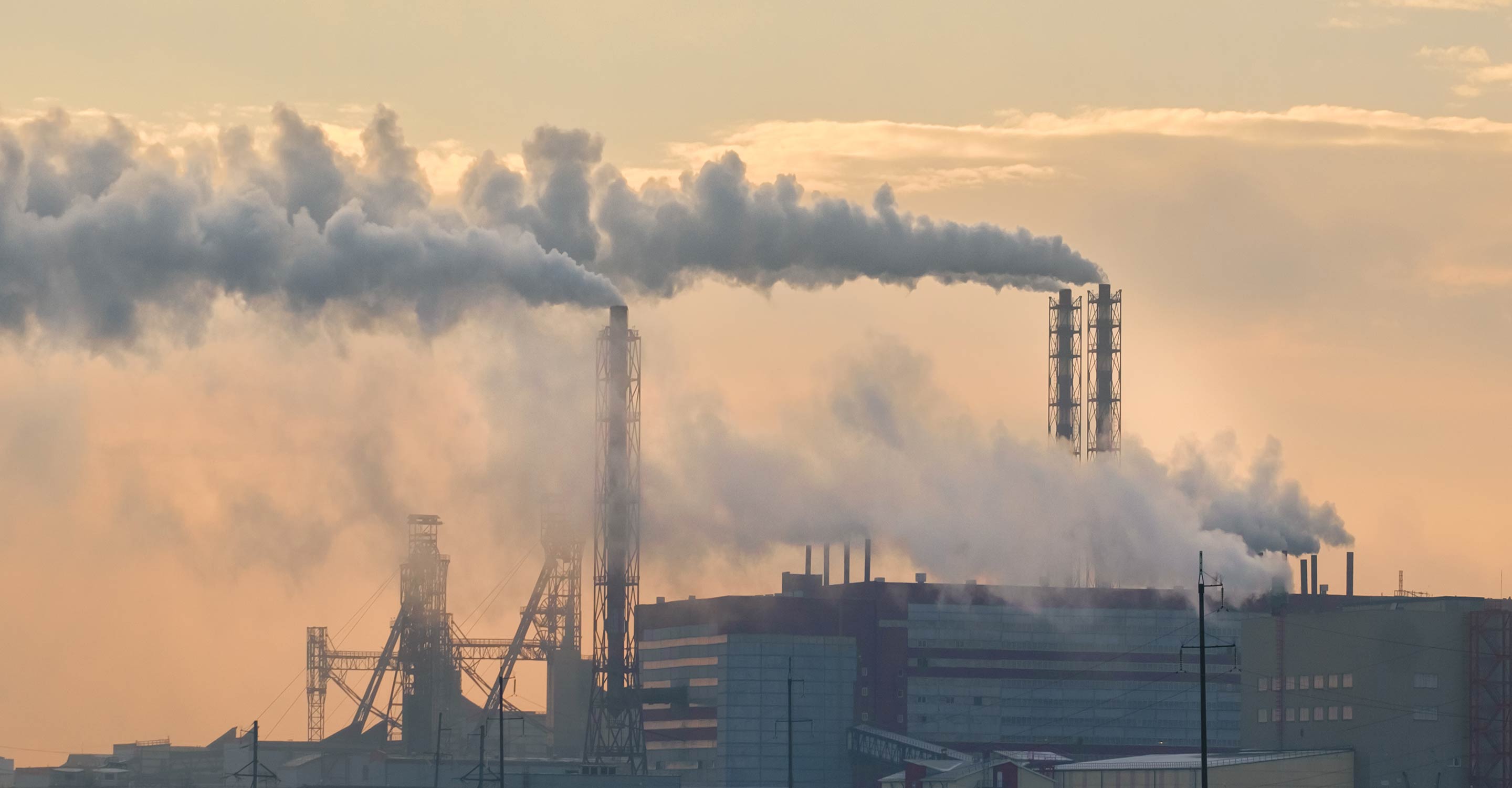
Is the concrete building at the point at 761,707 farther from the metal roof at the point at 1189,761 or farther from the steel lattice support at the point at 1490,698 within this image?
the steel lattice support at the point at 1490,698

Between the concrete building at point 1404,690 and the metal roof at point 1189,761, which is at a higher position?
the concrete building at point 1404,690

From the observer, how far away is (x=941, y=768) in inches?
5527

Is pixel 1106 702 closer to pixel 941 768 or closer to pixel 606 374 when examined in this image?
pixel 941 768

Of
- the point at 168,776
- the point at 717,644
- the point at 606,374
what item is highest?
the point at 606,374

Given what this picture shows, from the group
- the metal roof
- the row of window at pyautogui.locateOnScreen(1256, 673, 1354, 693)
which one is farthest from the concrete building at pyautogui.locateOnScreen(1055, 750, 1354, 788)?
the row of window at pyautogui.locateOnScreen(1256, 673, 1354, 693)

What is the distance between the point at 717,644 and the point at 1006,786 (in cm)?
4866

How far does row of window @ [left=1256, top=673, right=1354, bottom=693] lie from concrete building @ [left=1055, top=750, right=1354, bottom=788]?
409 cm

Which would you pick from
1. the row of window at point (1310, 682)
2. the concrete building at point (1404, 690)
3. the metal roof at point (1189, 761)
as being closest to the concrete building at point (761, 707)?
the metal roof at point (1189, 761)

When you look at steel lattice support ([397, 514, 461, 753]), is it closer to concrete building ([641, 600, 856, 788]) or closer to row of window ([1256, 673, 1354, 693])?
concrete building ([641, 600, 856, 788])

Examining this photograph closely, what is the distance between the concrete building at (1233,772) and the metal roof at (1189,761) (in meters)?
0.06

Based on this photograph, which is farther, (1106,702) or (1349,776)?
(1106,702)

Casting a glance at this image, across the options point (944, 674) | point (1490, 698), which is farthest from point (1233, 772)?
point (944, 674)

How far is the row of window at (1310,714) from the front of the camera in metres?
123

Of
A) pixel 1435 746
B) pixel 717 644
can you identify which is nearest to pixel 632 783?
pixel 717 644
